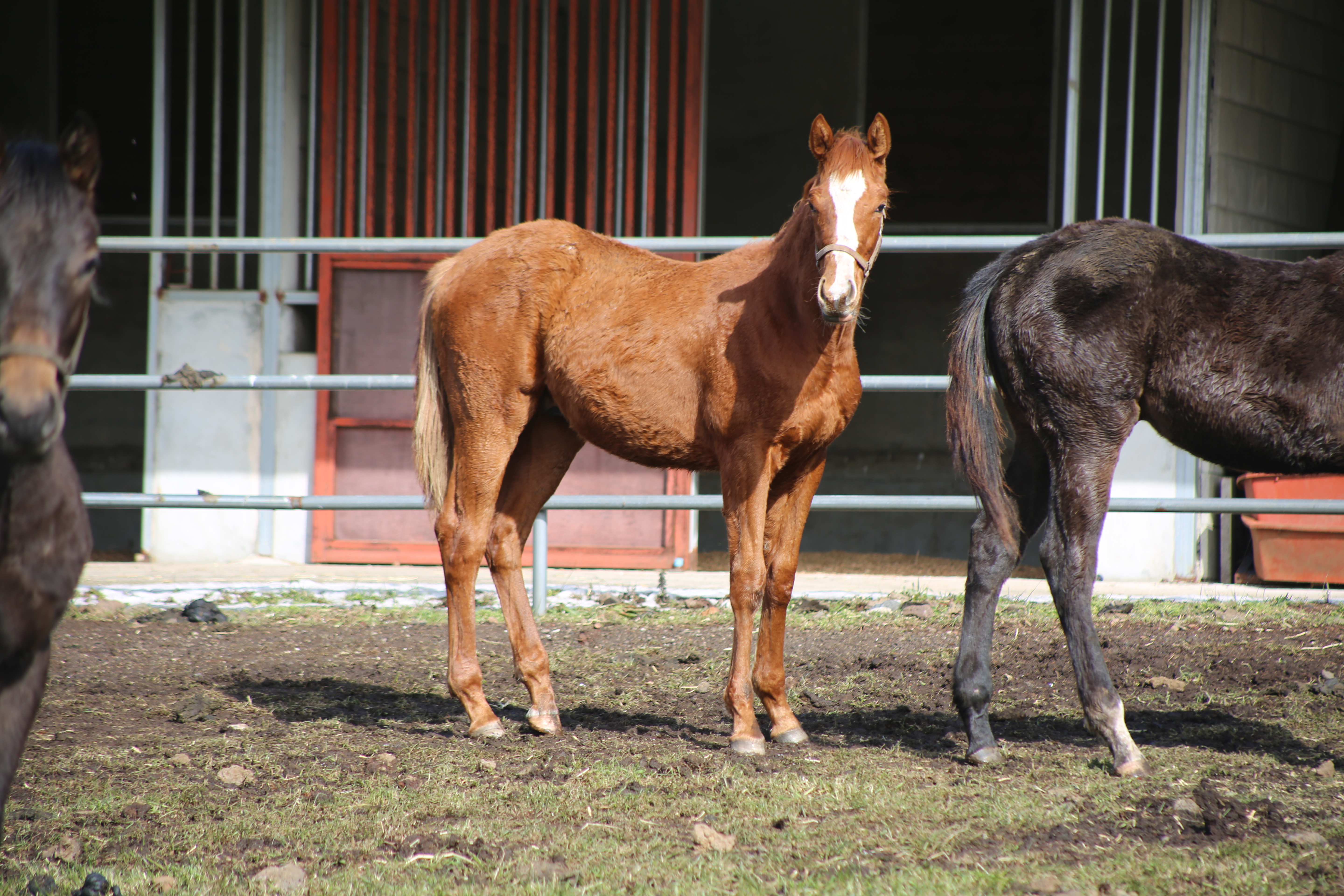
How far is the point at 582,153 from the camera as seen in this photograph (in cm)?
795

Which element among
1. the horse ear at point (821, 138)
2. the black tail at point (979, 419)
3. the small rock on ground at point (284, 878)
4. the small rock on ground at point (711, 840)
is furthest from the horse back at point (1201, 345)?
the small rock on ground at point (284, 878)

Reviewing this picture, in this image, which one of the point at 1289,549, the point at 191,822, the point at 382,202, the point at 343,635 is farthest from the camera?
the point at 382,202

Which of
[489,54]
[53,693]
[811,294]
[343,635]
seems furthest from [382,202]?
[811,294]

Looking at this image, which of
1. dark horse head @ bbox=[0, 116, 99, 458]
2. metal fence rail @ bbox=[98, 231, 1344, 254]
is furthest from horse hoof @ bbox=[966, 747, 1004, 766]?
dark horse head @ bbox=[0, 116, 99, 458]

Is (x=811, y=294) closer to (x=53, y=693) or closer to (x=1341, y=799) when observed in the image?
(x=1341, y=799)

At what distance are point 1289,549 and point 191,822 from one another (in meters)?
5.55

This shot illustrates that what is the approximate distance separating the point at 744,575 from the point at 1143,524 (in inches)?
153

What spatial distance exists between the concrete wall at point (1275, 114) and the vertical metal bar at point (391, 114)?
15.9ft

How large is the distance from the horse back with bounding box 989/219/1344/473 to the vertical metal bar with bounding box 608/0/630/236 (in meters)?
4.03

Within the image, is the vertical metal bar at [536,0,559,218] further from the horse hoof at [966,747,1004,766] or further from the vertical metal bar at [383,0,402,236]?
the horse hoof at [966,747,1004,766]

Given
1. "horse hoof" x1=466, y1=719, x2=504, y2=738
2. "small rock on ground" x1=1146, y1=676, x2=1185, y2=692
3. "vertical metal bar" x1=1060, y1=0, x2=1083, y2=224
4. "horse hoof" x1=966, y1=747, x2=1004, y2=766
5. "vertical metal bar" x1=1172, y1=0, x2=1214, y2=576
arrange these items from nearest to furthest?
"horse hoof" x1=966, y1=747, x2=1004, y2=766 < "horse hoof" x1=466, y1=719, x2=504, y2=738 < "small rock on ground" x1=1146, y1=676, x2=1185, y2=692 < "vertical metal bar" x1=1060, y1=0, x2=1083, y2=224 < "vertical metal bar" x1=1172, y1=0, x2=1214, y2=576

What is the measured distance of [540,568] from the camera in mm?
5367

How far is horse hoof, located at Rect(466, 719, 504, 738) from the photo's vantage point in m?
3.51

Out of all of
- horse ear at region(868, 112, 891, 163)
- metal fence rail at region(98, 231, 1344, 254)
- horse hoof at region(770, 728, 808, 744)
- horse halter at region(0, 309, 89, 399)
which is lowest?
horse hoof at region(770, 728, 808, 744)
